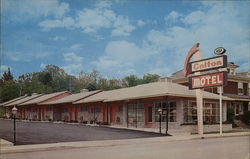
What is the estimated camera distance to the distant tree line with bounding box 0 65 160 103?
65.3 metres

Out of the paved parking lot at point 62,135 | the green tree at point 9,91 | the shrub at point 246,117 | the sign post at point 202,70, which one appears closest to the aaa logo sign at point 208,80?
the sign post at point 202,70

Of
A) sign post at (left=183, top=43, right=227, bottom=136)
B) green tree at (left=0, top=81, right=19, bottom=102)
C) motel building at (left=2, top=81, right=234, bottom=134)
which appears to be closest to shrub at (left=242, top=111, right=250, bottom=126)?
motel building at (left=2, top=81, right=234, bottom=134)

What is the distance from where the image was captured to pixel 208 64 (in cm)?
2455

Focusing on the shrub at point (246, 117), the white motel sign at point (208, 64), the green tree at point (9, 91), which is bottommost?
the shrub at point (246, 117)

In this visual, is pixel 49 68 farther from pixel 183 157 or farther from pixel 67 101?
pixel 183 157

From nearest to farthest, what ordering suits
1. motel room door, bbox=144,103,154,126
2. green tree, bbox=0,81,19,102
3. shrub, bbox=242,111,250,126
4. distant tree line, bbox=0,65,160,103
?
1. motel room door, bbox=144,103,154,126
2. shrub, bbox=242,111,250,126
3. green tree, bbox=0,81,19,102
4. distant tree line, bbox=0,65,160,103

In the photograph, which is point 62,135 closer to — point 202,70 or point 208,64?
point 202,70

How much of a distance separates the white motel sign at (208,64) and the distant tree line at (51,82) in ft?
128

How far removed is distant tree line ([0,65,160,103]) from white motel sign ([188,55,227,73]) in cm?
3916

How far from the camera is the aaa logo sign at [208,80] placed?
2378cm

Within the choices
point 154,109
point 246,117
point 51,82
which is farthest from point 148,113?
point 51,82

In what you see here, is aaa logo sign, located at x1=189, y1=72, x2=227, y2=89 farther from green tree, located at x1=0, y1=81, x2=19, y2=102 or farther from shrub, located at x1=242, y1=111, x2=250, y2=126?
green tree, located at x1=0, y1=81, x2=19, y2=102

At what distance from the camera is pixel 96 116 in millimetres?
39969

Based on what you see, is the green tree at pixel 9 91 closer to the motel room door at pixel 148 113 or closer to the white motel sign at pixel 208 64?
the motel room door at pixel 148 113
